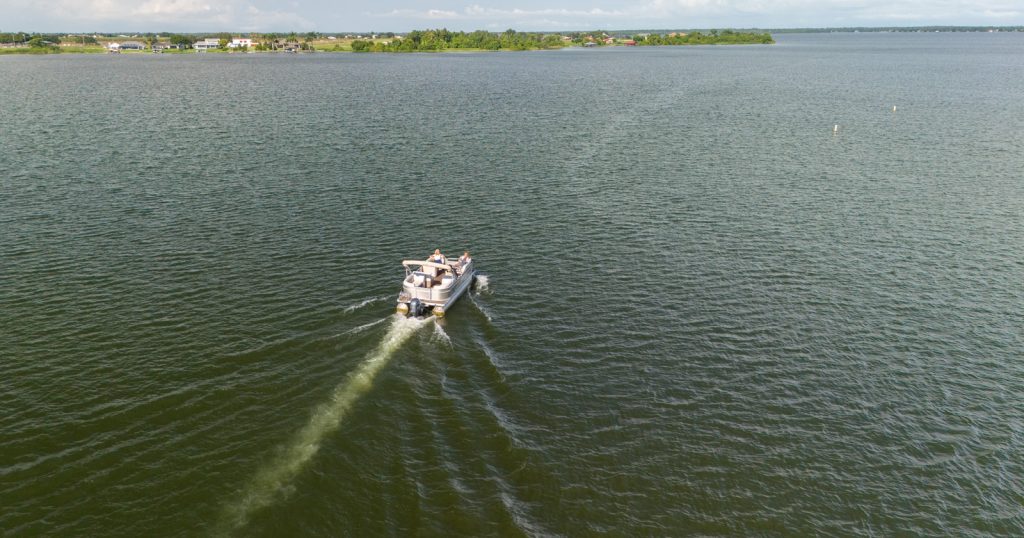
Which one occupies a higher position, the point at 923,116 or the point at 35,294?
the point at 923,116

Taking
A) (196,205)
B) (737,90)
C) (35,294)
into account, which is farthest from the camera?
(737,90)

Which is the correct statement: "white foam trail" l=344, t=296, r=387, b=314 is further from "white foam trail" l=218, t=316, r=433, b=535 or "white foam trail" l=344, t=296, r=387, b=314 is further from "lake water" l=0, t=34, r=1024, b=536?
"white foam trail" l=218, t=316, r=433, b=535

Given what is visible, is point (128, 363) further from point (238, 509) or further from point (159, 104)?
A: point (159, 104)

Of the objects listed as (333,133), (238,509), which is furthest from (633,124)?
(238,509)

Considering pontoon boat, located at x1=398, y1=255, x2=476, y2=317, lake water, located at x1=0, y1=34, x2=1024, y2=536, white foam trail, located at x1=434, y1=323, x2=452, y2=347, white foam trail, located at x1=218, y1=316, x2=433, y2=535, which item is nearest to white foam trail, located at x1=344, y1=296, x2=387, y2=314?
lake water, located at x1=0, y1=34, x2=1024, y2=536

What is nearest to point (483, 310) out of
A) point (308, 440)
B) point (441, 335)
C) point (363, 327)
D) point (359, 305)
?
point (441, 335)

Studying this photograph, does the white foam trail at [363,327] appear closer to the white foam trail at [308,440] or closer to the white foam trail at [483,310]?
the white foam trail at [308,440]

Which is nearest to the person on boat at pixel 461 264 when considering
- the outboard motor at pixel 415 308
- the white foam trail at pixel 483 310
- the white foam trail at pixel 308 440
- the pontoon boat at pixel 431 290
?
the pontoon boat at pixel 431 290
